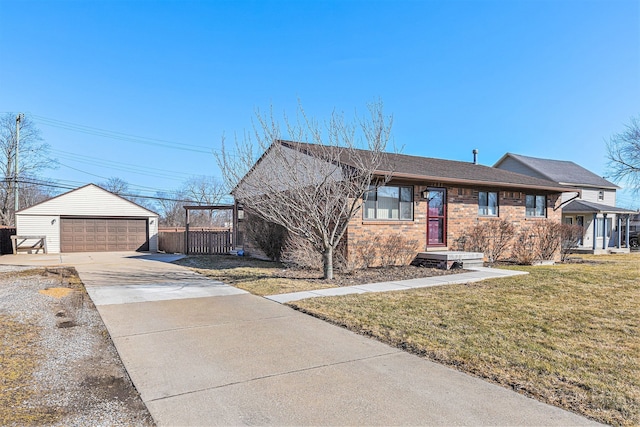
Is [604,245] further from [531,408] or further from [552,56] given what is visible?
[531,408]

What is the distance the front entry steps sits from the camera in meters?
11.5

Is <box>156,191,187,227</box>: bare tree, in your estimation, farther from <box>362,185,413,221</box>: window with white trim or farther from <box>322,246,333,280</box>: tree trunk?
<box>322,246,333,280</box>: tree trunk

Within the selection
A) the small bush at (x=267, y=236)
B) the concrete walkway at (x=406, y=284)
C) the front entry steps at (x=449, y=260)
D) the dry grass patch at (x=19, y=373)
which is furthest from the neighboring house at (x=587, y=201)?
the dry grass patch at (x=19, y=373)

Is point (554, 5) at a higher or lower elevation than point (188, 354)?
higher

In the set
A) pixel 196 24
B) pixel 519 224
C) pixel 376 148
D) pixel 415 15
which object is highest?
pixel 196 24

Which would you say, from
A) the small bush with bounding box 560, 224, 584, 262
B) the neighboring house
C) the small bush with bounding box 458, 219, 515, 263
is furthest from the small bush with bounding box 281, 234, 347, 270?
the neighboring house

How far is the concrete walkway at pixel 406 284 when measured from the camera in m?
7.51

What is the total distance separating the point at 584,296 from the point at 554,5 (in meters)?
7.48

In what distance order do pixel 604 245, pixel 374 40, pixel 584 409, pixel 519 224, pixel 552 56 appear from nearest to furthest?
pixel 584 409 → pixel 552 56 → pixel 374 40 → pixel 519 224 → pixel 604 245

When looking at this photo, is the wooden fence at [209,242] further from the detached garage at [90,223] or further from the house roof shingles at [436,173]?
the house roof shingles at [436,173]

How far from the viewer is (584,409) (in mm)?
2930

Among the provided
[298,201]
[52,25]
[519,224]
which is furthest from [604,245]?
[52,25]

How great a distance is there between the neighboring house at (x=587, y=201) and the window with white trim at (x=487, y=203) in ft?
32.5

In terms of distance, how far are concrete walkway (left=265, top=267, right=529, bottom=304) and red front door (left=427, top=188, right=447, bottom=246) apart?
6.56 feet
